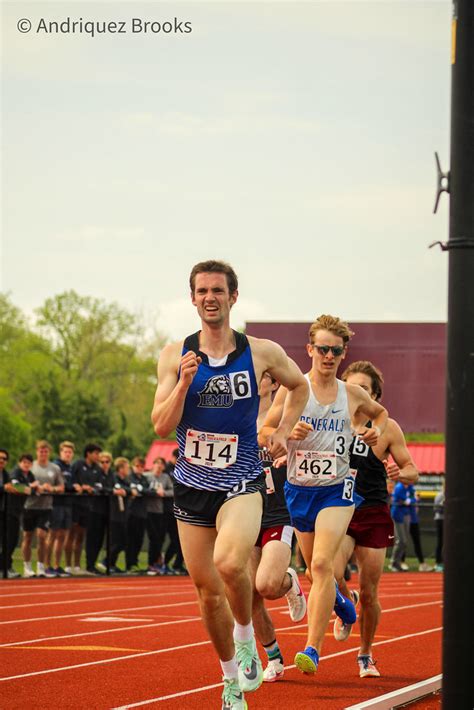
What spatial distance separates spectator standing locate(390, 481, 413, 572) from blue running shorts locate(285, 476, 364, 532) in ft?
60.4

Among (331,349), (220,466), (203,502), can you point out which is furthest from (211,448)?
(331,349)

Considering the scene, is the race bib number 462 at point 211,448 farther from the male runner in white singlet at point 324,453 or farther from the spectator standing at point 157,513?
the spectator standing at point 157,513

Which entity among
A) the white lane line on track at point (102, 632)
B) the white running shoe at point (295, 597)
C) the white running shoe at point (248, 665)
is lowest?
the white lane line on track at point (102, 632)

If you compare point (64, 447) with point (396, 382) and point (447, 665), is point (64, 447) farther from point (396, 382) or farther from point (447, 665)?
point (396, 382)

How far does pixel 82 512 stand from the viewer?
21.1 meters

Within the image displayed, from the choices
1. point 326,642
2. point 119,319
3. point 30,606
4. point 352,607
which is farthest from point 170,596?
point 119,319

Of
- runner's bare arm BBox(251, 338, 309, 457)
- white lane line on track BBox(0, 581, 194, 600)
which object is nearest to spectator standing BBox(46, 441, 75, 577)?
white lane line on track BBox(0, 581, 194, 600)

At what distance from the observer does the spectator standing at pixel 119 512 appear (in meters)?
22.1

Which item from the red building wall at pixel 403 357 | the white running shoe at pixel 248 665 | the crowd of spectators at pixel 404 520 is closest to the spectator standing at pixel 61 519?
the crowd of spectators at pixel 404 520

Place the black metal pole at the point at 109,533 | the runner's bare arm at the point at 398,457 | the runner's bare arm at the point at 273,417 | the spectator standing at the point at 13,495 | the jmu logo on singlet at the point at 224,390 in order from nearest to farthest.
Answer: the jmu logo on singlet at the point at 224,390
the runner's bare arm at the point at 273,417
the runner's bare arm at the point at 398,457
the spectator standing at the point at 13,495
the black metal pole at the point at 109,533

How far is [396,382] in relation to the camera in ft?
149

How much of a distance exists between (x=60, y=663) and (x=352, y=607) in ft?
7.39

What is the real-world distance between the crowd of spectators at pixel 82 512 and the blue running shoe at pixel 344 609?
29.7ft

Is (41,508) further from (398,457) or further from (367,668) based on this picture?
(367,668)
